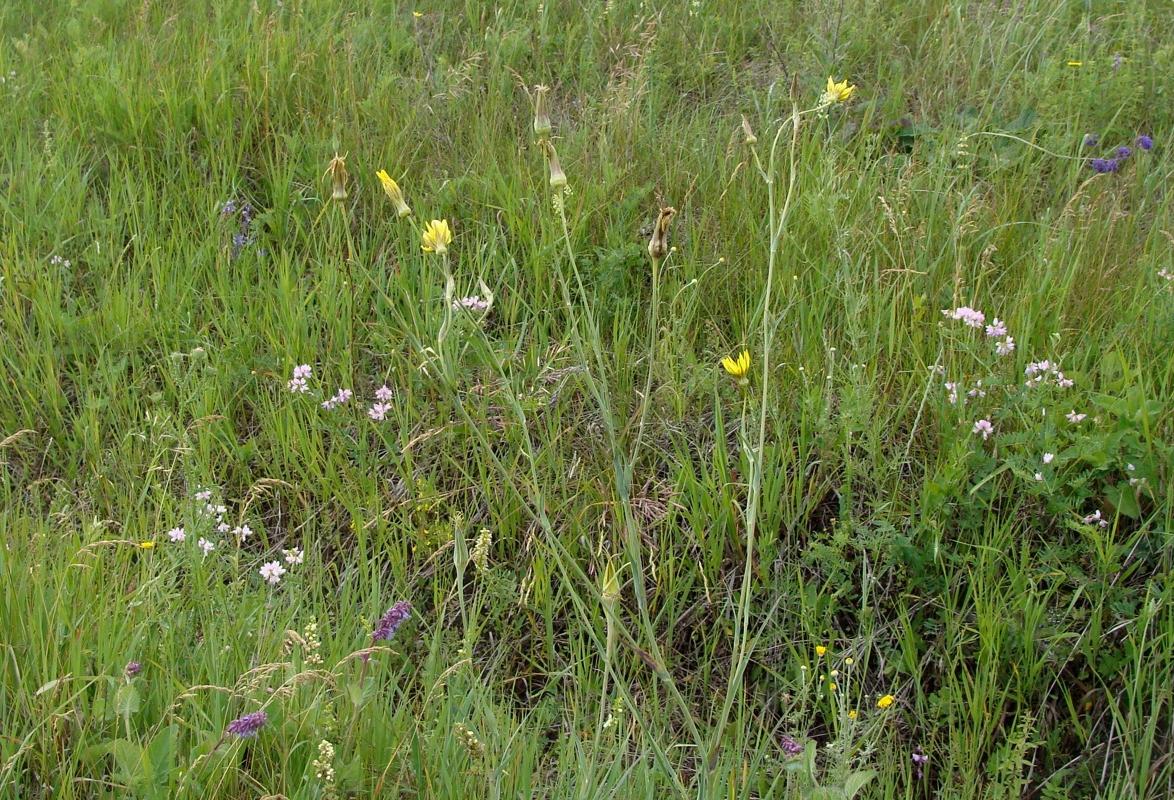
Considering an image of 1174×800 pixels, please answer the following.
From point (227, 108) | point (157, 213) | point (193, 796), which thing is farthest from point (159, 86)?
point (193, 796)

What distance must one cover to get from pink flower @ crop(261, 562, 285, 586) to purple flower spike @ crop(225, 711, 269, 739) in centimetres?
62

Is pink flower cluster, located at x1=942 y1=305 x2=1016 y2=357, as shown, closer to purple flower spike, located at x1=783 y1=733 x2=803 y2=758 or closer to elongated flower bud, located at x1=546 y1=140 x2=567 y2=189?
purple flower spike, located at x1=783 y1=733 x2=803 y2=758

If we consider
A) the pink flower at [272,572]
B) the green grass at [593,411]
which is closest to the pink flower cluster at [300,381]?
the green grass at [593,411]

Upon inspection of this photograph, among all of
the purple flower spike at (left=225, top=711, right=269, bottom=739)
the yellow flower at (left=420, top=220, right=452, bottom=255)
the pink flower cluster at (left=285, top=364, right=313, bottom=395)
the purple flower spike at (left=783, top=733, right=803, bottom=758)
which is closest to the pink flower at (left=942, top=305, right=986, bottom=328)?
the purple flower spike at (left=783, top=733, right=803, bottom=758)

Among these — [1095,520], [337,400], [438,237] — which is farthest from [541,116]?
Result: [1095,520]

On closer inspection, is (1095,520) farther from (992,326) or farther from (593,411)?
(593,411)

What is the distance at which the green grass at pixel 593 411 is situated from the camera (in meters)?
1.72

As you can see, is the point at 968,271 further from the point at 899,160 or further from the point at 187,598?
the point at 187,598

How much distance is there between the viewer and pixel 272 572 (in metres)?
2.12

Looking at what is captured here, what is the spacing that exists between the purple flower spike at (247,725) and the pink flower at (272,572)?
617 millimetres

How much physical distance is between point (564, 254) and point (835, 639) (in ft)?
4.12

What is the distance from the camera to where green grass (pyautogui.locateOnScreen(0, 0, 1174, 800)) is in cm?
172

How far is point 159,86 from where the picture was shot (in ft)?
10.7

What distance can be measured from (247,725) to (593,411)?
1.23 metres
